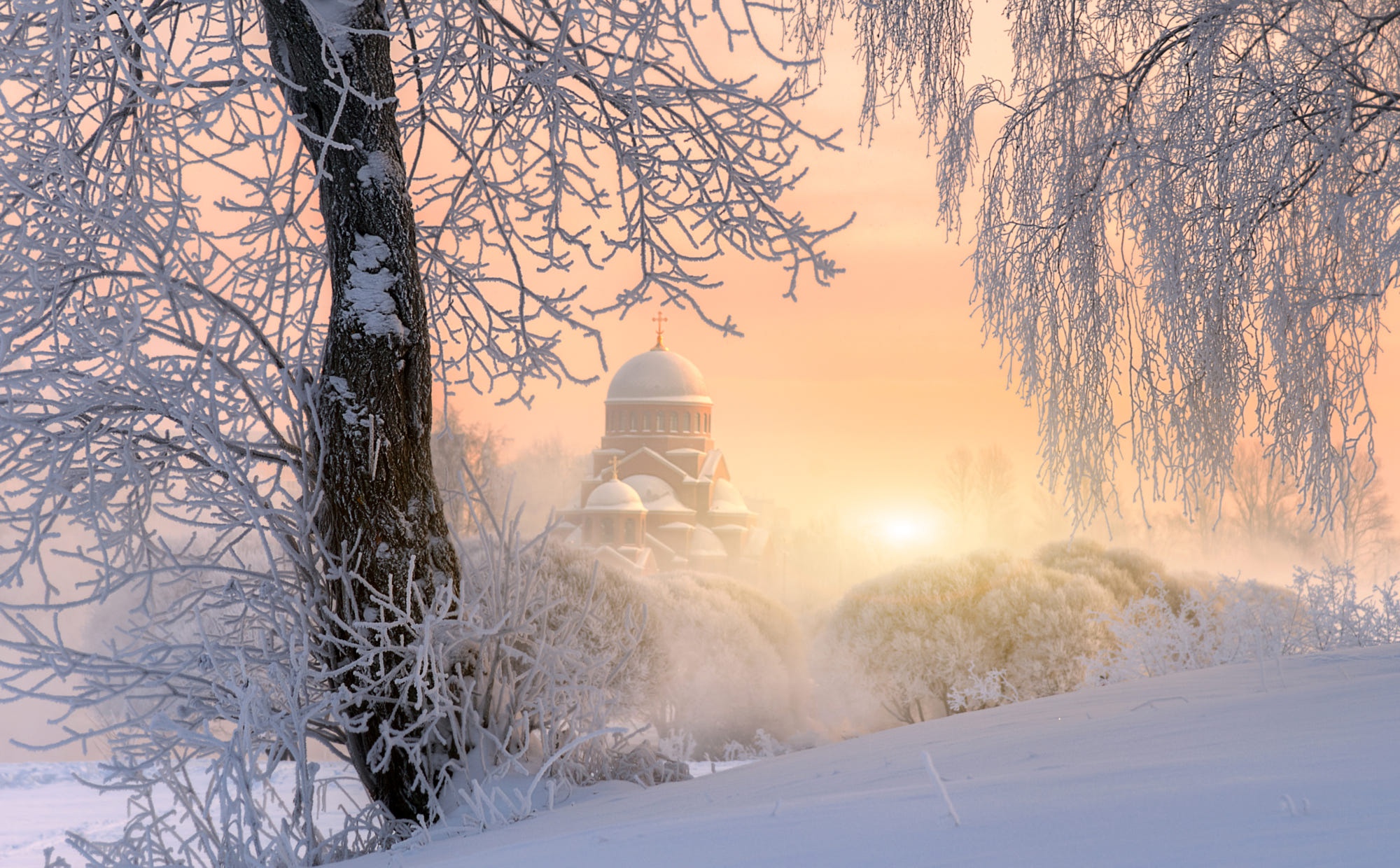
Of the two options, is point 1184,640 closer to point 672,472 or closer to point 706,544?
point 706,544

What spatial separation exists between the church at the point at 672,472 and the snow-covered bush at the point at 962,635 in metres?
17.5

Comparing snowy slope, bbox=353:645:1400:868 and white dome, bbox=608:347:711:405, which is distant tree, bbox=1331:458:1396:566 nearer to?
white dome, bbox=608:347:711:405

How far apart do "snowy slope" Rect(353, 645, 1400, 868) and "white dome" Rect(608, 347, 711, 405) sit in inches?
1381

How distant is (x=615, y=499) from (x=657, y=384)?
21.8 ft

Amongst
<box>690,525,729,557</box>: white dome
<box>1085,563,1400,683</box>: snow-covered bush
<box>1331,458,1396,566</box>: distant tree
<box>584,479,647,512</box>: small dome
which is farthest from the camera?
<box>690,525,729,557</box>: white dome

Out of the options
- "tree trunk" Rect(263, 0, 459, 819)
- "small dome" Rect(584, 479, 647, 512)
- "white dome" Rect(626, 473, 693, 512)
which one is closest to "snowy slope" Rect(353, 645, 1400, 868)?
"tree trunk" Rect(263, 0, 459, 819)

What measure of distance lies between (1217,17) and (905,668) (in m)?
12.3

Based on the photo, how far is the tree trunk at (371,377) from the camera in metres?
3.39

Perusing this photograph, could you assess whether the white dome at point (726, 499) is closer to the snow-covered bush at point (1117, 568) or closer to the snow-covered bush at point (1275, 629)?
the snow-covered bush at point (1117, 568)

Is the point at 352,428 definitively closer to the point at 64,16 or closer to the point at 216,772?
the point at 216,772

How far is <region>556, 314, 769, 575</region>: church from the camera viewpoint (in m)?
35.2

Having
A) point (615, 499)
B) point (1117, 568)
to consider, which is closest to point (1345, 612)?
point (1117, 568)

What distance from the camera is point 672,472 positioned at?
37.1 m

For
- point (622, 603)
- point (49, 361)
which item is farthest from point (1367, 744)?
point (622, 603)
